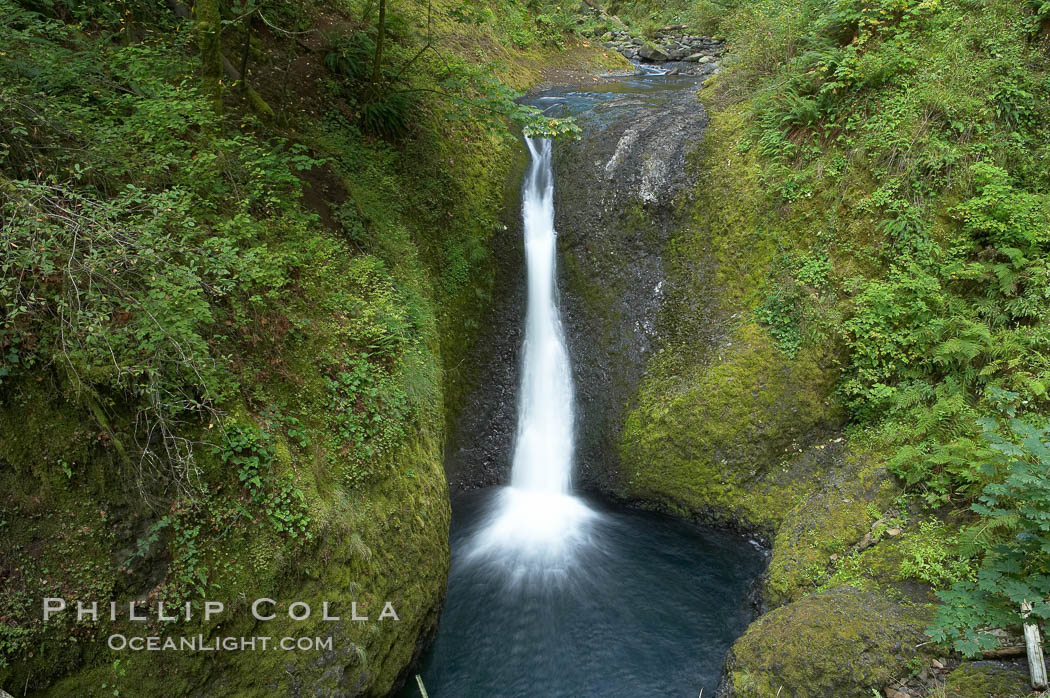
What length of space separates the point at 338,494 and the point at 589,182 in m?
6.79

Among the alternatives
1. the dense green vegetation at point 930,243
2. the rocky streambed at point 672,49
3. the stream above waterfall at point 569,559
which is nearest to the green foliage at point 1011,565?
the dense green vegetation at point 930,243

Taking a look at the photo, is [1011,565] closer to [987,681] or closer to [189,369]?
[987,681]

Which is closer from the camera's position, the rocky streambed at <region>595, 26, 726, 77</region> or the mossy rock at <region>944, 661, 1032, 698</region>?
the mossy rock at <region>944, 661, 1032, 698</region>

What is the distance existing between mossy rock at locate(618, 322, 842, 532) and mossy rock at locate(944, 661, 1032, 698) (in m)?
2.61

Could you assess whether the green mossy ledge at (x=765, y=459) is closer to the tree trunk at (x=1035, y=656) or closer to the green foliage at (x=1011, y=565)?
the green foliage at (x=1011, y=565)

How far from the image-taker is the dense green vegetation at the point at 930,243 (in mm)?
5090

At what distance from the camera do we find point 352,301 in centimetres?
587

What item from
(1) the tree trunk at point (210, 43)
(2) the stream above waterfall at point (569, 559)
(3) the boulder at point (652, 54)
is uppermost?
(3) the boulder at point (652, 54)

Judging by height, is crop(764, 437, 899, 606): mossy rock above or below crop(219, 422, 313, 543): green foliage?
below

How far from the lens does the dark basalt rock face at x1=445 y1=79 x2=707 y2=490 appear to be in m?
8.04

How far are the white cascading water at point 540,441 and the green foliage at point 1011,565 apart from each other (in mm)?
3816

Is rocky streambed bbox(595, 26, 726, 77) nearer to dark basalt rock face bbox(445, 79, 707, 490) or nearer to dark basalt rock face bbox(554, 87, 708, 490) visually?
dark basalt rock face bbox(554, 87, 708, 490)

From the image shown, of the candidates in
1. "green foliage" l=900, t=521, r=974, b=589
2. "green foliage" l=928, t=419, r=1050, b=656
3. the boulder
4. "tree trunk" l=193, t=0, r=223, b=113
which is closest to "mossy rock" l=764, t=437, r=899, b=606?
"green foliage" l=900, t=521, r=974, b=589

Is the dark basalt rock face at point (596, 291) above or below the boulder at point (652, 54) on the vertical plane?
below
